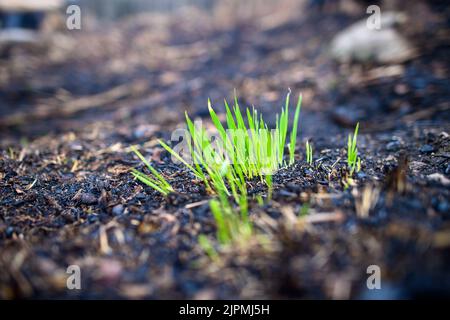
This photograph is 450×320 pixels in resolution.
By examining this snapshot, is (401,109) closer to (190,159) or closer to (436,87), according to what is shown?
(436,87)

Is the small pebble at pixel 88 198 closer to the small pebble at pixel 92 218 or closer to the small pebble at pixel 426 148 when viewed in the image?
the small pebble at pixel 92 218

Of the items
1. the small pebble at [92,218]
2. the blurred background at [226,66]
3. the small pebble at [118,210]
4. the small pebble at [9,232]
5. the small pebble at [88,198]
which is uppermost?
the blurred background at [226,66]

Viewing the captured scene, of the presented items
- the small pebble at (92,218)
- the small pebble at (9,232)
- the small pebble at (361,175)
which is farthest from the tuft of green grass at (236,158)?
the small pebble at (9,232)

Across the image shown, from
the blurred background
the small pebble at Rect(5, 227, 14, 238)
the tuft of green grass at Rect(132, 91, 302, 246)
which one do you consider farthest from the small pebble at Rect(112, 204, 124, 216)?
the blurred background

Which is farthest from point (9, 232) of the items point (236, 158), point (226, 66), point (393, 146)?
point (226, 66)

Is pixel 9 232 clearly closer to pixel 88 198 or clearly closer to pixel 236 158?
pixel 88 198
